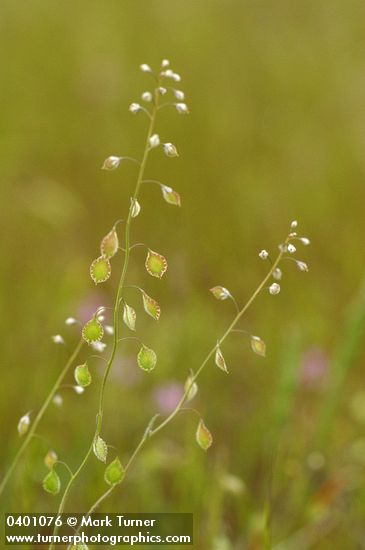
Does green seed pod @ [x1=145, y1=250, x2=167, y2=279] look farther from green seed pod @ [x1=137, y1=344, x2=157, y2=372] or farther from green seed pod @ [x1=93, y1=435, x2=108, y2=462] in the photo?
green seed pod @ [x1=93, y1=435, x2=108, y2=462]

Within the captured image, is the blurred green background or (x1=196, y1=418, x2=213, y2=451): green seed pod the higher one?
the blurred green background

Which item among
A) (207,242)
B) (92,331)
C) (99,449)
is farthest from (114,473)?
(207,242)

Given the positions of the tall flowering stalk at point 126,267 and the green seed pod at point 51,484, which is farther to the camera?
the green seed pod at point 51,484

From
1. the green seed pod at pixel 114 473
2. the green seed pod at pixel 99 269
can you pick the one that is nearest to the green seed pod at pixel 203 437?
the green seed pod at pixel 114 473

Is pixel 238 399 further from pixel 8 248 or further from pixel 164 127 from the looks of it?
pixel 164 127

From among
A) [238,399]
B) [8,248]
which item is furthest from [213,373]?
[8,248]

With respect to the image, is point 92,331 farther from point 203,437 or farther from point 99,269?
point 203,437

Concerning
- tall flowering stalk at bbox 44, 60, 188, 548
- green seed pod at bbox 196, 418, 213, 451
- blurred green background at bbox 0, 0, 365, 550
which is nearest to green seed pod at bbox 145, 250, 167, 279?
tall flowering stalk at bbox 44, 60, 188, 548

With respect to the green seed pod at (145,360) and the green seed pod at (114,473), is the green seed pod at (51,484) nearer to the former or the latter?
the green seed pod at (114,473)
